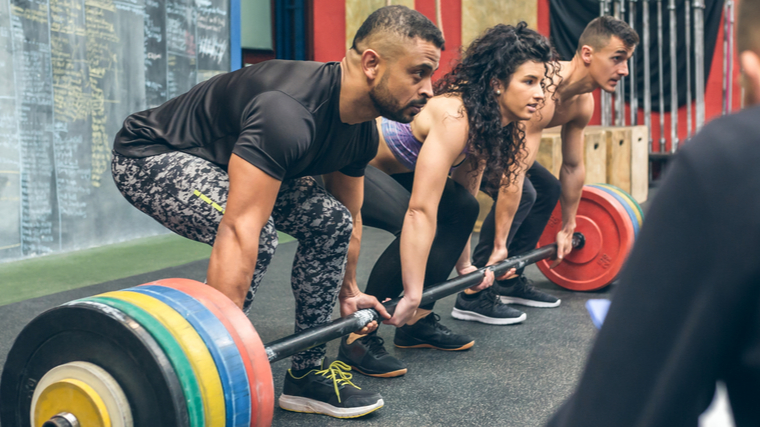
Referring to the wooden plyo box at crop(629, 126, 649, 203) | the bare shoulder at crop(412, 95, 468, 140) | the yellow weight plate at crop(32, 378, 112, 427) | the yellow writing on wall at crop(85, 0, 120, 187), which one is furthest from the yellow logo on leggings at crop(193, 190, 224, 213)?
the wooden plyo box at crop(629, 126, 649, 203)

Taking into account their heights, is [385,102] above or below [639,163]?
above

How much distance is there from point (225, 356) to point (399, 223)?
99cm

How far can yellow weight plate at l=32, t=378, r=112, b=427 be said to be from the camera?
1.11m

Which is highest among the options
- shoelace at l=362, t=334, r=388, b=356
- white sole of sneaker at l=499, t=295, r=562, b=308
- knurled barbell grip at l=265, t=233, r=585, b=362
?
knurled barbell grip at l=265, t=233, r=585, b=362

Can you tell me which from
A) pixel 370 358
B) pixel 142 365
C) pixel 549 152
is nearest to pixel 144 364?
pixel 142 365

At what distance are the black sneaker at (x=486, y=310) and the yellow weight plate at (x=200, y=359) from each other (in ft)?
5.18

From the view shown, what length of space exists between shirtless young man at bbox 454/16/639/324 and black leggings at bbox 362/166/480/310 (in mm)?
293

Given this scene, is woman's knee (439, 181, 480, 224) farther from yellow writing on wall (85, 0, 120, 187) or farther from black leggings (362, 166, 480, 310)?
yellow writing on wall (85, 0, 120, 187)

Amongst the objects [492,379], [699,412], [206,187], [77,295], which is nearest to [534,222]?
[492,379]

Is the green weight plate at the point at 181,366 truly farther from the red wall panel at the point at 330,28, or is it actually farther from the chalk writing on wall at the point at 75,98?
the red wall panel at the point at 330,28

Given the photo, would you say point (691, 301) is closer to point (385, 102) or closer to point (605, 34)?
point (385, 102)

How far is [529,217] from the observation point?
2803mm

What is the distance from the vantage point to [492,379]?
1971mm

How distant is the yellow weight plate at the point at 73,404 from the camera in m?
1.11
